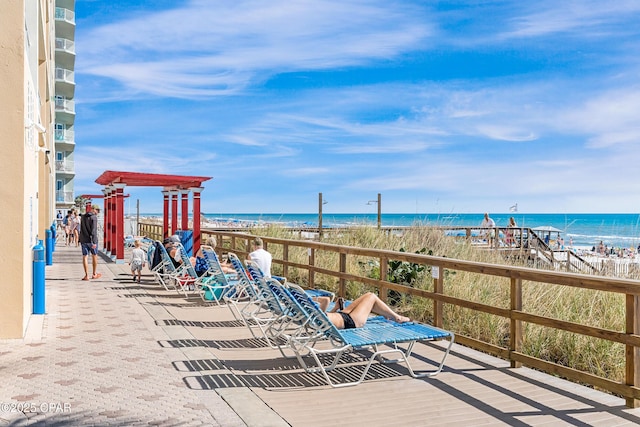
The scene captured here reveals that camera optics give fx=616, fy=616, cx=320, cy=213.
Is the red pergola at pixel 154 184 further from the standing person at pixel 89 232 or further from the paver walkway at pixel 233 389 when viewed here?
the paver walkway at pixel 233 389

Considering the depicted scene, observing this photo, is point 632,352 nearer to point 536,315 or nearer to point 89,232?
point 536,315

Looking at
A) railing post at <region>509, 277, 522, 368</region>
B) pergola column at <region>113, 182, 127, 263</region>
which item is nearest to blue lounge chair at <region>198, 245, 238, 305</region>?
railing post at <region>509, 277, 522, 368</region>

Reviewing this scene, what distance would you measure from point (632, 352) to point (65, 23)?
179 feet

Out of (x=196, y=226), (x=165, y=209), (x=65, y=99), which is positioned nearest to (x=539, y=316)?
(x=196, y=226)

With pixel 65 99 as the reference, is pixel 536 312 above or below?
below

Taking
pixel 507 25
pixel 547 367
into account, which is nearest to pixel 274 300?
pixel 547 367

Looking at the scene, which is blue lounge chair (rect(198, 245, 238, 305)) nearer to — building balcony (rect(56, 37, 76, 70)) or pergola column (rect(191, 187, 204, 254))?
pergola column (rect(191, 187, 204, 254))

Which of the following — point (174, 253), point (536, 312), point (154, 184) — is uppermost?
point (154, 184)

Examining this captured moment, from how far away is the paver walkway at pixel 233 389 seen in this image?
4.50 metres

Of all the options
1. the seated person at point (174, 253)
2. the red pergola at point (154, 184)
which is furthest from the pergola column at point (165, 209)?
the seated person at point (174, 253)

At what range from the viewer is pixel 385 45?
71.1 feet

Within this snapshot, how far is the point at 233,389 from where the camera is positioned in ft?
17.1

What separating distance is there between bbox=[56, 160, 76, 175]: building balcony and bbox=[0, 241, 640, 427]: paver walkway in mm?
48089

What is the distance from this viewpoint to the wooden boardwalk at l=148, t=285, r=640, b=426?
14.9ft
